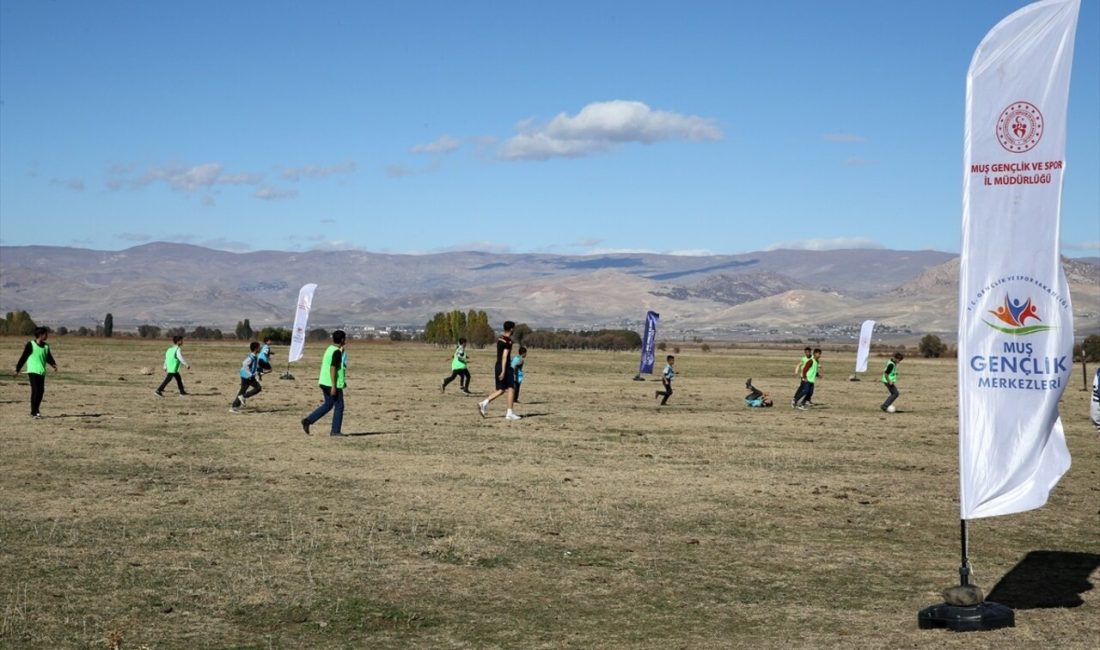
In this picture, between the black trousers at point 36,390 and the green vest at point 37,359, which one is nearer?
the green vest at point 37,359

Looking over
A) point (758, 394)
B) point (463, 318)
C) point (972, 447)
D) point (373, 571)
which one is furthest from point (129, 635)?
point (463, 318)

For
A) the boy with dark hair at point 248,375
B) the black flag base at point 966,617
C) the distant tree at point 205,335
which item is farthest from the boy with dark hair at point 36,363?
the distant tree at point 205,335

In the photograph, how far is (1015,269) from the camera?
9.27 meters

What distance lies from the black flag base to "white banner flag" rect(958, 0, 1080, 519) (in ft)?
2.36

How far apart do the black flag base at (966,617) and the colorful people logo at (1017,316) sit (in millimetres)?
2112

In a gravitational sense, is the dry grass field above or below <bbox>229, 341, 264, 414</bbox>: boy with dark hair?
below

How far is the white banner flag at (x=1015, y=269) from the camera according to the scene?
9.07m

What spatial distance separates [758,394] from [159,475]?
826 inches

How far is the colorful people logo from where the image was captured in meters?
9.21

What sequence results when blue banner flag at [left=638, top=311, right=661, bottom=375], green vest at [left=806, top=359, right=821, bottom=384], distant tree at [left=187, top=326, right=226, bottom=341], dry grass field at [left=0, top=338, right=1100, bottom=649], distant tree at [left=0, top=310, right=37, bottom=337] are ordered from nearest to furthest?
dry grass field at [left=0, top=338, right=1100, bottom=649], green vest at [left=806, top=359, right=821, bottom=384], blue banner flag at [left=638, top=311, right=661, bottom=375], distant tree at [left=0, top=310, right=37, bottom=337], distant tree at [left=187, top=326, right=226, bottom=341]

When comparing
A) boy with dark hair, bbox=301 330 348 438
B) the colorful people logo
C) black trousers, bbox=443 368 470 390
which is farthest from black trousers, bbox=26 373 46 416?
the colorful people logo

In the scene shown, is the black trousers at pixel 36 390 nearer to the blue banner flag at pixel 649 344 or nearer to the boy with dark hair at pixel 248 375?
the boy with dark hair at pixel 248 375

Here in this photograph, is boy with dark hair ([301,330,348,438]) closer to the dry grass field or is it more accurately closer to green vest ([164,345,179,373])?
the dry grass field

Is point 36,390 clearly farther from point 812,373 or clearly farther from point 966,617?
point 966,617
